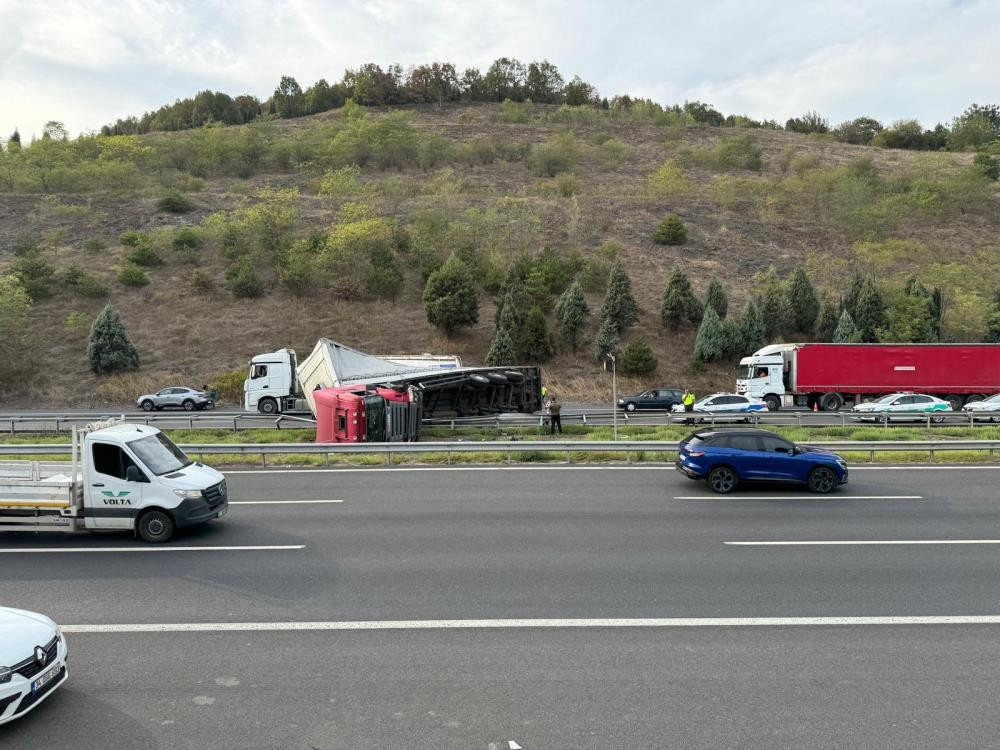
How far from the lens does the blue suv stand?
593 inches

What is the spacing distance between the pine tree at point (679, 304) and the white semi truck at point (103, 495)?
38.5 m

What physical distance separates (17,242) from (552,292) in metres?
43.5

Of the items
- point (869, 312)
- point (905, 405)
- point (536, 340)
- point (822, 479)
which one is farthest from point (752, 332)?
point (822, 479)

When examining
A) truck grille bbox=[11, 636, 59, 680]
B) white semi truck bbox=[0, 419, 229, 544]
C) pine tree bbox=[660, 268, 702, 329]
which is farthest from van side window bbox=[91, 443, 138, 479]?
pine tree bbox=[660, 268, 702, 329]

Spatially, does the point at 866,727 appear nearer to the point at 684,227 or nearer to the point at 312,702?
→ the point at 312,702

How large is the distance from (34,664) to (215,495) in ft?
19.2

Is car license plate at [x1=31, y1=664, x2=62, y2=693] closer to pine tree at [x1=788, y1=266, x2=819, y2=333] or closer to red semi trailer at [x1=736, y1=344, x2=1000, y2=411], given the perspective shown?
red semi trailer at [x1=736, y1=344, x2=1000, y2=411]

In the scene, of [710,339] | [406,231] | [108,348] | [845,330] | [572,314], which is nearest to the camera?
[108,348]

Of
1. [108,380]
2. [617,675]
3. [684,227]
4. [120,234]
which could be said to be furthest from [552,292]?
[617,675]

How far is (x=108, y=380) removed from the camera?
40219mm

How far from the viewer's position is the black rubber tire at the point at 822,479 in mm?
15062

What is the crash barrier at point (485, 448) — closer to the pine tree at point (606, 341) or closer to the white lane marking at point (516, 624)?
the white lane marking at point (516, 624)

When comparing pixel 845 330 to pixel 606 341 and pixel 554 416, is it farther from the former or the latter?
pixel 554 416

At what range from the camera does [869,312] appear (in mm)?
43562
